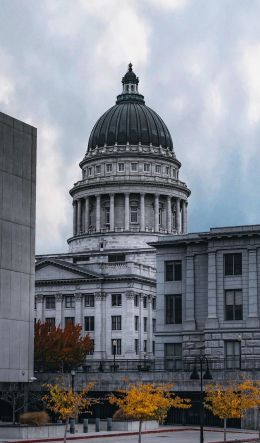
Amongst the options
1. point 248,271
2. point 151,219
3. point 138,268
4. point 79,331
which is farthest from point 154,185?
point 248,271

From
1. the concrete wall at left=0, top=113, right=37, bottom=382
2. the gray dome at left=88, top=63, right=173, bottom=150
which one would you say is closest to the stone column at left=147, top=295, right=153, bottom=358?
the gray dome at left=88, top=63, right=173, bottom=150

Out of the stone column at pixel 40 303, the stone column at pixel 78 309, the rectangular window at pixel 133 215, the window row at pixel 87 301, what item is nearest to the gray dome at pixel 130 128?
the rectangular window at pixel 133 215

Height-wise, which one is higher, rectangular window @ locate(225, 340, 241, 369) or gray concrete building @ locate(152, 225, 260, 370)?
gray concrete building @ locate(152, 225, 260, 370)

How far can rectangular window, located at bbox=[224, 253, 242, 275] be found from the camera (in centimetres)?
8431

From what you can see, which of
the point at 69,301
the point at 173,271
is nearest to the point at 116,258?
the point at 69,301

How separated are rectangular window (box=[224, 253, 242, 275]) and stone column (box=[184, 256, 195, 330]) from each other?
382 cm

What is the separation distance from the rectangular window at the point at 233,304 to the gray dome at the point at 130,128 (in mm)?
75260

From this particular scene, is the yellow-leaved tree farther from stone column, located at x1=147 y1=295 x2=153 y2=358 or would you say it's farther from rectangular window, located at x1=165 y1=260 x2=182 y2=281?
stone column, located at x1=147 y1=295 x2=153 y2=358

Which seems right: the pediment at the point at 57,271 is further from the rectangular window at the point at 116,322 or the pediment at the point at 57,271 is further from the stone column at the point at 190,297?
the stone column at the point at 190,297

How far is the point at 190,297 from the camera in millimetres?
86875

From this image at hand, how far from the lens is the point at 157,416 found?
60438 mm

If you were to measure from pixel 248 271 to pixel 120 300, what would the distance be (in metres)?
45.7

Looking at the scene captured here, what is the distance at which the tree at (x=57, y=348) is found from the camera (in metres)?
110

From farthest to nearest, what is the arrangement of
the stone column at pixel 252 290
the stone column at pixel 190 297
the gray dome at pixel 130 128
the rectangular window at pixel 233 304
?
the gray dome at pixel 130 128 < the stone column at pixel 190 297 < the rectangular window at pixel 233 304 < the stone column at pixel 252 290
